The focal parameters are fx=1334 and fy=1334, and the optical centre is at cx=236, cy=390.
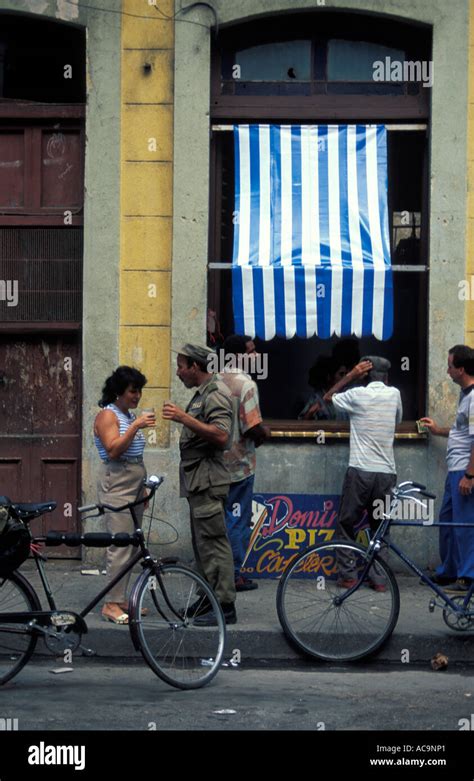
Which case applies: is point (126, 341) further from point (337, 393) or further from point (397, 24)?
point (397, 24)

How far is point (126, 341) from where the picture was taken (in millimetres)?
11242

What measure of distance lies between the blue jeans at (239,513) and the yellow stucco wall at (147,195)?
125 centimetres

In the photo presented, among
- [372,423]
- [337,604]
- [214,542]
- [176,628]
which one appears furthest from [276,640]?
[372,423]

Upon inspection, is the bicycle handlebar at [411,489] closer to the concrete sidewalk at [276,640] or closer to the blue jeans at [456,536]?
the blue jeans at [456,536]

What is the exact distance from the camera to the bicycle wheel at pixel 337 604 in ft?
28.2

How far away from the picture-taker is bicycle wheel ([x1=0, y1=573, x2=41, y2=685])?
7.61 metres

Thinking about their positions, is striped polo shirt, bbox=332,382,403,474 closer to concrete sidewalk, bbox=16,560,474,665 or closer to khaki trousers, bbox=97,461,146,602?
concrete sidewalk, bbox=16,560,474,665

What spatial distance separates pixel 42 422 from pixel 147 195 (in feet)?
7.04

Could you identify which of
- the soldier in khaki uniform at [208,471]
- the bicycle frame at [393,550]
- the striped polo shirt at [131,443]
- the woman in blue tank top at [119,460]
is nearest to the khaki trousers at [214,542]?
Result: the soldier in khaki uniform at [208,471]

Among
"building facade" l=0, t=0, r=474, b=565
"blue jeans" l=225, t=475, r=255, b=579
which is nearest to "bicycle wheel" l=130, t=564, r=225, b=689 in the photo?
"blue jeans" l=225, t=475, r=255, b=579

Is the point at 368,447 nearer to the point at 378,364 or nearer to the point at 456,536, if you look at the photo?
the point at 378,364

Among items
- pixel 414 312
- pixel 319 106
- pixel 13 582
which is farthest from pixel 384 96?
pixel 13 582

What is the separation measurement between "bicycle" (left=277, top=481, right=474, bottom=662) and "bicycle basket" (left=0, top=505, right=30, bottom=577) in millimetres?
1924

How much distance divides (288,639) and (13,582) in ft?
6.65
